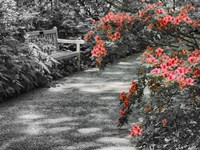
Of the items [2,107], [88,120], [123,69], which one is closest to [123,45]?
[88,120]

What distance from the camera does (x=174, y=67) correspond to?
11.3 ft

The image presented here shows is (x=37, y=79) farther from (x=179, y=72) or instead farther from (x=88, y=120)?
(x=179, y=72)

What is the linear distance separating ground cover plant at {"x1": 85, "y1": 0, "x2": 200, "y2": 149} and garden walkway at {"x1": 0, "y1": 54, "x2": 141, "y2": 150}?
1115 mm

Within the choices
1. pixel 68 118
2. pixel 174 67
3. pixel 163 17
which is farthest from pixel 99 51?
pixel 68 118

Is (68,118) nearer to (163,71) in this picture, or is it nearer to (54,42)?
(163,71)

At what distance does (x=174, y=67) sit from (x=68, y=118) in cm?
290

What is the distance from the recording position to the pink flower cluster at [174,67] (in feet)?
10.0

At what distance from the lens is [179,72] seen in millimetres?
3115

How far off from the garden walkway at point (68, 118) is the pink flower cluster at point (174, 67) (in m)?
1.56

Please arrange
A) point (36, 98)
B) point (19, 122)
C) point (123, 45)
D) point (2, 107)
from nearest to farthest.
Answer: point (123, 45)
point (19, 122)
point (2, 107)
point (36, 98)

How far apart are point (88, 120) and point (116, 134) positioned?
741 millimetres

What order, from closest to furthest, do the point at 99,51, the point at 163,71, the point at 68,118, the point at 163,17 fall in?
the point at 163,71 → the point at 163,17 → the point at 99,51 → the point at 68,118

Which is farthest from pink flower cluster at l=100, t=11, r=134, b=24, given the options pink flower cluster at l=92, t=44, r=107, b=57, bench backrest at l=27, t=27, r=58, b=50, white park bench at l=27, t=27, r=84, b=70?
bench backrest at l=27, t=27, r=58, b=50

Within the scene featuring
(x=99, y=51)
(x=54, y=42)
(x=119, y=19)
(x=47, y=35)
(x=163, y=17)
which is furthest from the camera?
(x=54, y=42)
